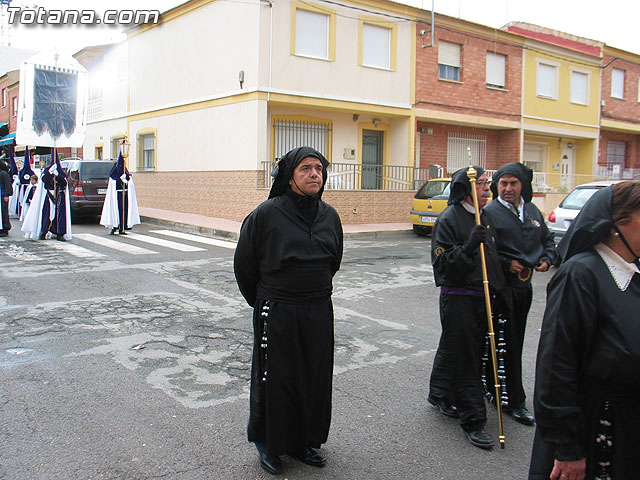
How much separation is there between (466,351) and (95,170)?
51.4 feet

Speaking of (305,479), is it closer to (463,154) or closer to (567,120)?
(463,154)

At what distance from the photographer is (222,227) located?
52.4 feet

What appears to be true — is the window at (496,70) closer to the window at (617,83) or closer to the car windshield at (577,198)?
the window at (617,83)

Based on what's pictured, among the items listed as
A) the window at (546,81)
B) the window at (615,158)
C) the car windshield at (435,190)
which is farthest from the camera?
the window at (615,158)

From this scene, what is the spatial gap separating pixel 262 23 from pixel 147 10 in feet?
21.8

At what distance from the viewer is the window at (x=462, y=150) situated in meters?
22.9

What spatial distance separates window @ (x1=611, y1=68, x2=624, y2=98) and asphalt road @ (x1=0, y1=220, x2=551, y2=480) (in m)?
22.5

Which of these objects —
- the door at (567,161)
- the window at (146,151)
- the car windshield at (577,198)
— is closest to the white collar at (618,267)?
the car windshield at (577,198)

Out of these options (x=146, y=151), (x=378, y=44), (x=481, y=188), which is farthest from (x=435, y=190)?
(x=146, y=151)

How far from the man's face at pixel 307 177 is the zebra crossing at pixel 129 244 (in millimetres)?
8580

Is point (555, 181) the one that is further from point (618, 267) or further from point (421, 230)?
point (618, 267)

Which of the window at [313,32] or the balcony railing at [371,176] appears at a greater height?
the window at [313,32]

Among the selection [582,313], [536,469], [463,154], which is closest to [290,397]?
[536,469]

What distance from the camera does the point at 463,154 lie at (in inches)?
911
